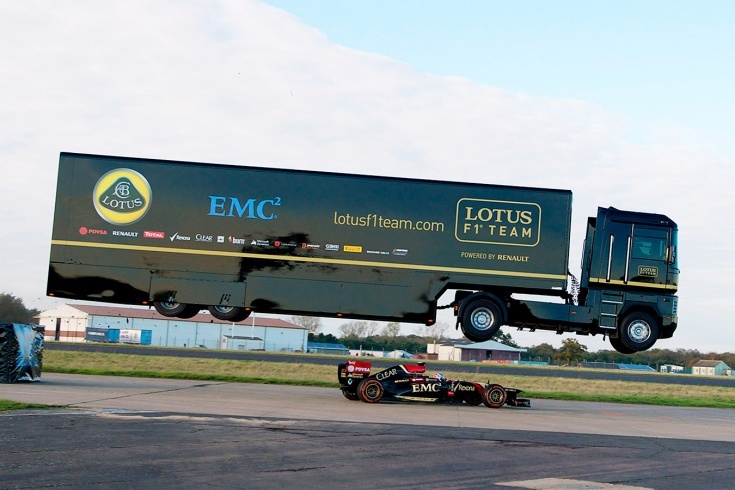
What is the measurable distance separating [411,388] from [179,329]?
6625cm

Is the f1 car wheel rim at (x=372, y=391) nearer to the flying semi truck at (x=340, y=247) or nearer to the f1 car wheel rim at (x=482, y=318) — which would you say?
the flying semi truck at (x=340, y=247)

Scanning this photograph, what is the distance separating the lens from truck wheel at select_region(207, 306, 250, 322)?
64.9 ft

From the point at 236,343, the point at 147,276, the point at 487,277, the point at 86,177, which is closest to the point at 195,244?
the point at 147,276

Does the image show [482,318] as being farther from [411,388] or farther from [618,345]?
[618,345]

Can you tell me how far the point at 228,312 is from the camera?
19938 millimetres

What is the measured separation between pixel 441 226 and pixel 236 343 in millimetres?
66559

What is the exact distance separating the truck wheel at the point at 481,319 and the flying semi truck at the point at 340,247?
3 centimetres

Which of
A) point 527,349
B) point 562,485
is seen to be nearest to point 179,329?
point 527,349

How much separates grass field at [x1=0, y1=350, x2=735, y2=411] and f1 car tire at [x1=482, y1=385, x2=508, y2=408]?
6760mm

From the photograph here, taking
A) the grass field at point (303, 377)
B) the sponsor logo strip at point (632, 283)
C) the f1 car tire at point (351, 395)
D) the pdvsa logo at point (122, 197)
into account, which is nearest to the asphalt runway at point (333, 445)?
the f1 car tire at point (351, 395)

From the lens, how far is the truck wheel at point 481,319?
1919cm

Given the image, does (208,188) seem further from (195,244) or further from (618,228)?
(618,228)

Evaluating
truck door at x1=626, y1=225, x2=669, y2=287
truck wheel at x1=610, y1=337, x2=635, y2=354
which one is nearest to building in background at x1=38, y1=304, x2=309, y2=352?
truck wheel at x1=610, y1=337, x2=635, y2=354

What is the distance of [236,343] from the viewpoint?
273ft
